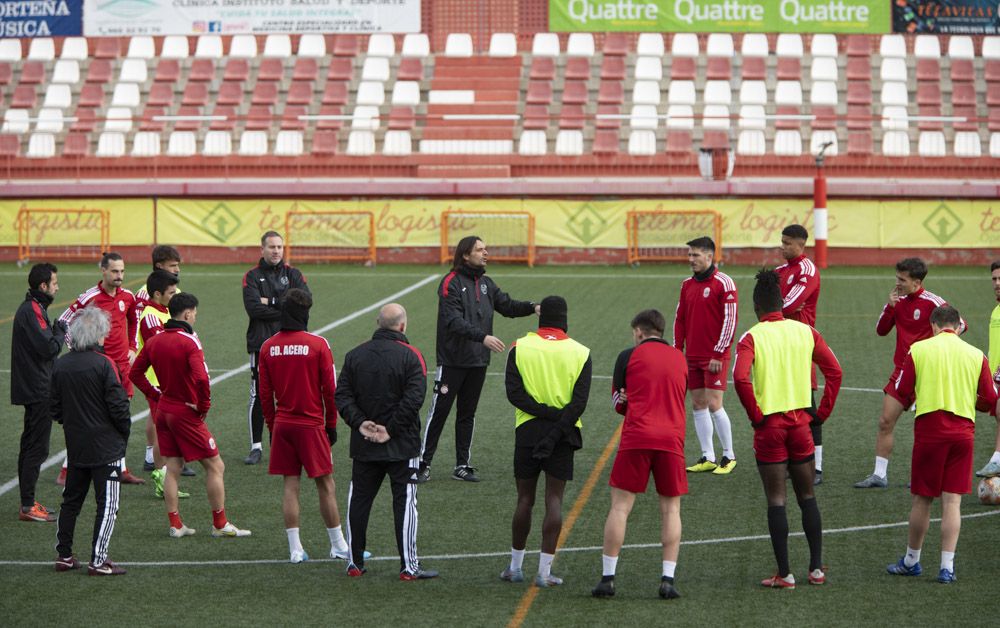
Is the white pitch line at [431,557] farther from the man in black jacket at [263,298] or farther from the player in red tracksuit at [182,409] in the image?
the man in black jacket at [263,298]

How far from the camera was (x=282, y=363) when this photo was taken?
9.25 metres

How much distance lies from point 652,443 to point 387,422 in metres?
1.77

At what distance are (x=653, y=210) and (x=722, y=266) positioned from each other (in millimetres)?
1868

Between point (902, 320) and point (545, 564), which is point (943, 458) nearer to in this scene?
point (545, 564)

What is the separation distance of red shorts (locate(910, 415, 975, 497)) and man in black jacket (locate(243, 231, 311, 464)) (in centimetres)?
609

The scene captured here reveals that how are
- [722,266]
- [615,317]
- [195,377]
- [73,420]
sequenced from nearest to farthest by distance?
[73,420]
[195,377]
[615,317]
[722,266]

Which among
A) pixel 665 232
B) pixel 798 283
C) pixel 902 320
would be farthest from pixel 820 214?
pixel 798 283

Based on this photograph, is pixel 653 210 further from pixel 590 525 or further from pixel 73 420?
pixel 73 420

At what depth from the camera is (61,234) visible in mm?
29250

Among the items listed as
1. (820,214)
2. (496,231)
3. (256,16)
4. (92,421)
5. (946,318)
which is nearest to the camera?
(946,318)

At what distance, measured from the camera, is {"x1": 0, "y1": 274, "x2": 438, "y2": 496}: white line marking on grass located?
11.9 meters

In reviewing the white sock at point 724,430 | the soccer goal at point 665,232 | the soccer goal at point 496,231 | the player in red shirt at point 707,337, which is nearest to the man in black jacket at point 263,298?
the player in red shirt at point 707,337

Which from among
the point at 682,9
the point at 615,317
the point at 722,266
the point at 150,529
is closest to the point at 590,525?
the point at 150,529

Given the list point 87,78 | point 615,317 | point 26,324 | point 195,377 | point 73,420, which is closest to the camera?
point 73,420
